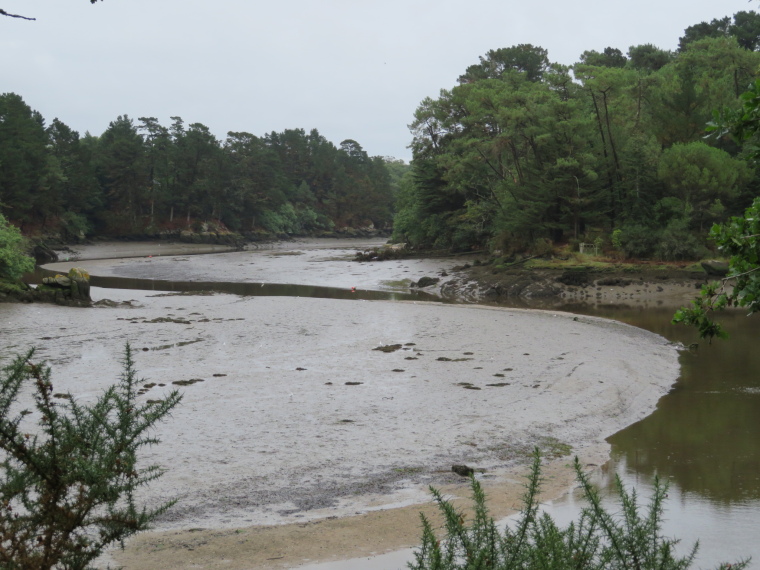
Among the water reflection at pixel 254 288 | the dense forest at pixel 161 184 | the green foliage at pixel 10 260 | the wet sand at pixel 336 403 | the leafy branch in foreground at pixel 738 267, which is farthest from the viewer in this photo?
the dense forest at pixel 161 184

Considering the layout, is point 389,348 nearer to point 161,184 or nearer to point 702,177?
point 702,177

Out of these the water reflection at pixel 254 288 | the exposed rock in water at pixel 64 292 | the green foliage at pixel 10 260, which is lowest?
the water reflection at pixel 254 288

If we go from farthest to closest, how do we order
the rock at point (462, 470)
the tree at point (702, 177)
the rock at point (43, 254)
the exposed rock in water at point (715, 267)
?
the rock at point (43, 254) → the tree at point (702, 177) → the exposed rock in water at point (715, 267) → the rock at point (462, 470)

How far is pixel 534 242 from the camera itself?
40594 millimetres

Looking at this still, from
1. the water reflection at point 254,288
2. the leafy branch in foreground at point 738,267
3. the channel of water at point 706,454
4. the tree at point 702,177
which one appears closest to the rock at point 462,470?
the channel of water at point 706,454

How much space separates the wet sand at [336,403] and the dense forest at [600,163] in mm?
14506

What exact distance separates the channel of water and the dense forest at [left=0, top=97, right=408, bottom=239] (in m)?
56.7

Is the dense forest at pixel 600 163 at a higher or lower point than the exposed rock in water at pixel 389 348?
higher

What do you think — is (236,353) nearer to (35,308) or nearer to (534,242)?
(35,308)

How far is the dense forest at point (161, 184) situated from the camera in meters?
64.0

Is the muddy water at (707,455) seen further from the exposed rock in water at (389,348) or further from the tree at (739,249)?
the exposed rock in water at (389,348)

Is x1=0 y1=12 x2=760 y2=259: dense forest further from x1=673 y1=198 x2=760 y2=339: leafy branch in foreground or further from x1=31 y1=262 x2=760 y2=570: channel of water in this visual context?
x1=31 y1=262 x2=760 y2=570: channel of water

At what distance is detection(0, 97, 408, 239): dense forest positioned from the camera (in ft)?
210

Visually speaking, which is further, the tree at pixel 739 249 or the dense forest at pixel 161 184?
the dense forest at pixel 161 184
